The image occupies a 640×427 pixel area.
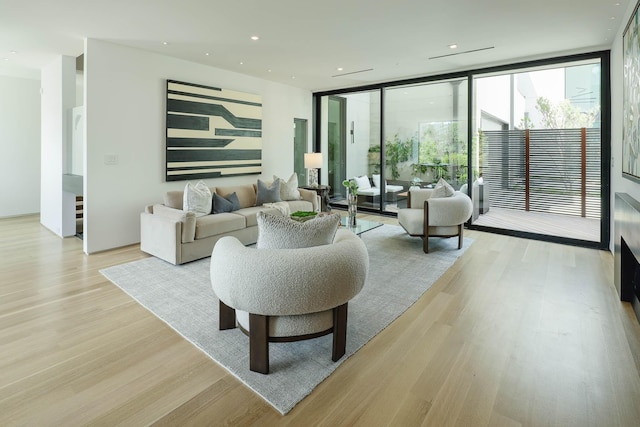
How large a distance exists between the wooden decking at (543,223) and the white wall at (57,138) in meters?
6.58

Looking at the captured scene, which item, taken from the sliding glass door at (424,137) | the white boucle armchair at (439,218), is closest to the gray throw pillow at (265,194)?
the white boucle armchair at (439,218)

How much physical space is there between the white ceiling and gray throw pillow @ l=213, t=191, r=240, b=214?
79.0 inches

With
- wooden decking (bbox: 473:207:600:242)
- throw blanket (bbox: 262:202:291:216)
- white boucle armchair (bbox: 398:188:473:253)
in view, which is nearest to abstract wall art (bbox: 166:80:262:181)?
throw blanket (bbox: 262:202:291:216)

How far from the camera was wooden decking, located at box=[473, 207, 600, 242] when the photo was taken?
16.7 feet

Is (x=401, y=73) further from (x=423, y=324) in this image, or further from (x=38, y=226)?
(x=38, y=226)

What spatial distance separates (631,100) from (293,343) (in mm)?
3575

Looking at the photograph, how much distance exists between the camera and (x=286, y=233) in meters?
2.18

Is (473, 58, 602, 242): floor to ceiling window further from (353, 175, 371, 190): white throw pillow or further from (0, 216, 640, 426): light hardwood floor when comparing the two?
(353, 175, 371, 190): white throw pillow

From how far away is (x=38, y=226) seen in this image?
6250mm

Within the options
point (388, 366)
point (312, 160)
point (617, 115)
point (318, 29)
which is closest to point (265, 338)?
point (388, 366)

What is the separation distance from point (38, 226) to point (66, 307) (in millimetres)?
4308

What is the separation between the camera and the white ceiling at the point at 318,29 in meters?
3.44

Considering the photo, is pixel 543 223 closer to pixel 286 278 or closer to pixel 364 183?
pixel 364 183

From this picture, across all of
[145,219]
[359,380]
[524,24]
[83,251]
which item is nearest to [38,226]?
[83,251]
